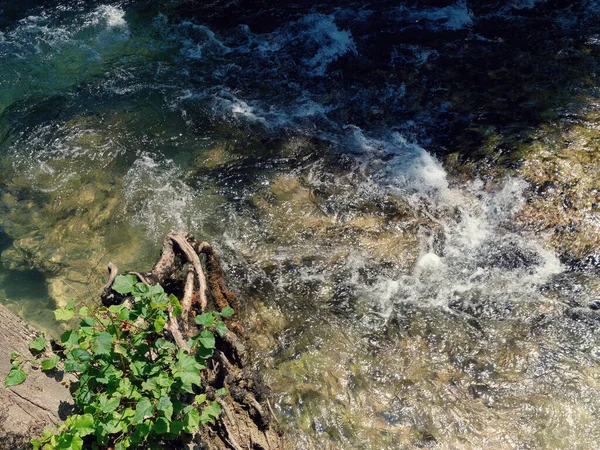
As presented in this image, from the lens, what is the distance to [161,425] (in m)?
2.42

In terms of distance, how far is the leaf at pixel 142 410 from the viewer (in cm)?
237

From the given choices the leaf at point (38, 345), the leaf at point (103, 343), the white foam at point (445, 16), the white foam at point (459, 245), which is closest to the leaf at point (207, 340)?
the leaf at point (103, 343)

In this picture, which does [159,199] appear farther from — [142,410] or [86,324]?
[142,410]

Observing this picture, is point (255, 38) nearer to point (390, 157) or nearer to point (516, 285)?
point (390, 157)

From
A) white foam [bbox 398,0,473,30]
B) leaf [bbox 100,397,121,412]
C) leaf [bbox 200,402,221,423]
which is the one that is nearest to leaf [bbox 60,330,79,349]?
leaf [bbox 100,397,121,412]

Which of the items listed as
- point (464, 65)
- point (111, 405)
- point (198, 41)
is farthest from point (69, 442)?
point (198, 41)

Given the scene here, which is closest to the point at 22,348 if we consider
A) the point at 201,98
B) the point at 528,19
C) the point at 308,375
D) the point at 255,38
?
the point at 308,375

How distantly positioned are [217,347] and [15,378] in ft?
4.64

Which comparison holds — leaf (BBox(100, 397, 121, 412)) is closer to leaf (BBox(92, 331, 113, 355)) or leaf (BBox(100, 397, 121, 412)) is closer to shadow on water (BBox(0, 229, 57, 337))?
leaf (BBox(92, 331, 113, 355))

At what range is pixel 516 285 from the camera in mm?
4414

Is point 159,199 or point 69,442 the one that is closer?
point 69,442

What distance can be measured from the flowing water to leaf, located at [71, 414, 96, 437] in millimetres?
1602

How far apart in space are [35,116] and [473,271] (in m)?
6.20

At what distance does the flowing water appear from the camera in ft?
12.6
